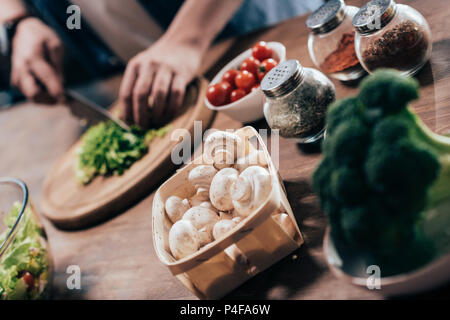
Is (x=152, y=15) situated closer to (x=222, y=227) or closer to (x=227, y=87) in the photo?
(x=227, y=87)

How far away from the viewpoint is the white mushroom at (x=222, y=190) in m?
0.75

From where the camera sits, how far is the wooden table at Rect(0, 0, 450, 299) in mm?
716

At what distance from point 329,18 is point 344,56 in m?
0.11

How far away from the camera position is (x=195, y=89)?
57.3 inches

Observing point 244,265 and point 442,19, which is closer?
point 244,265

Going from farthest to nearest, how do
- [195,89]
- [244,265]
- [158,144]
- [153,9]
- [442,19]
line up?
[153,9]
[195,89]
[158,144]
[442,19]
[244,265]

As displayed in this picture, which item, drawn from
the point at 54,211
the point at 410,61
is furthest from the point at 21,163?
the point at 410,61

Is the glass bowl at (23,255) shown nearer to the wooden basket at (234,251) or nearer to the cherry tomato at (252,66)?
the wooden basket at (234,251)

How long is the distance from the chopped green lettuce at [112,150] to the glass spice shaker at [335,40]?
22.7 inches

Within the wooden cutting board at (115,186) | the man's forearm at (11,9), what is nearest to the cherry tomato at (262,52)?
the wooden cutting board at (115,186)

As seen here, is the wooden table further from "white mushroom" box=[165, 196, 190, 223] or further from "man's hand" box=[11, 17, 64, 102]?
"man's hand" box=[11, 17, 64, 102]

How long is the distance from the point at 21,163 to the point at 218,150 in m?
1.49

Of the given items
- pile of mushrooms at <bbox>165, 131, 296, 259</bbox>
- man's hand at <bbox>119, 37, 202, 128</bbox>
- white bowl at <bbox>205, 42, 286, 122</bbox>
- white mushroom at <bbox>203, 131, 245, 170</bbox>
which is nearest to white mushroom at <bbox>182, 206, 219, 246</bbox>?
pile of mushrooms at <bbox>165, 131, 296, 259</bbox>
